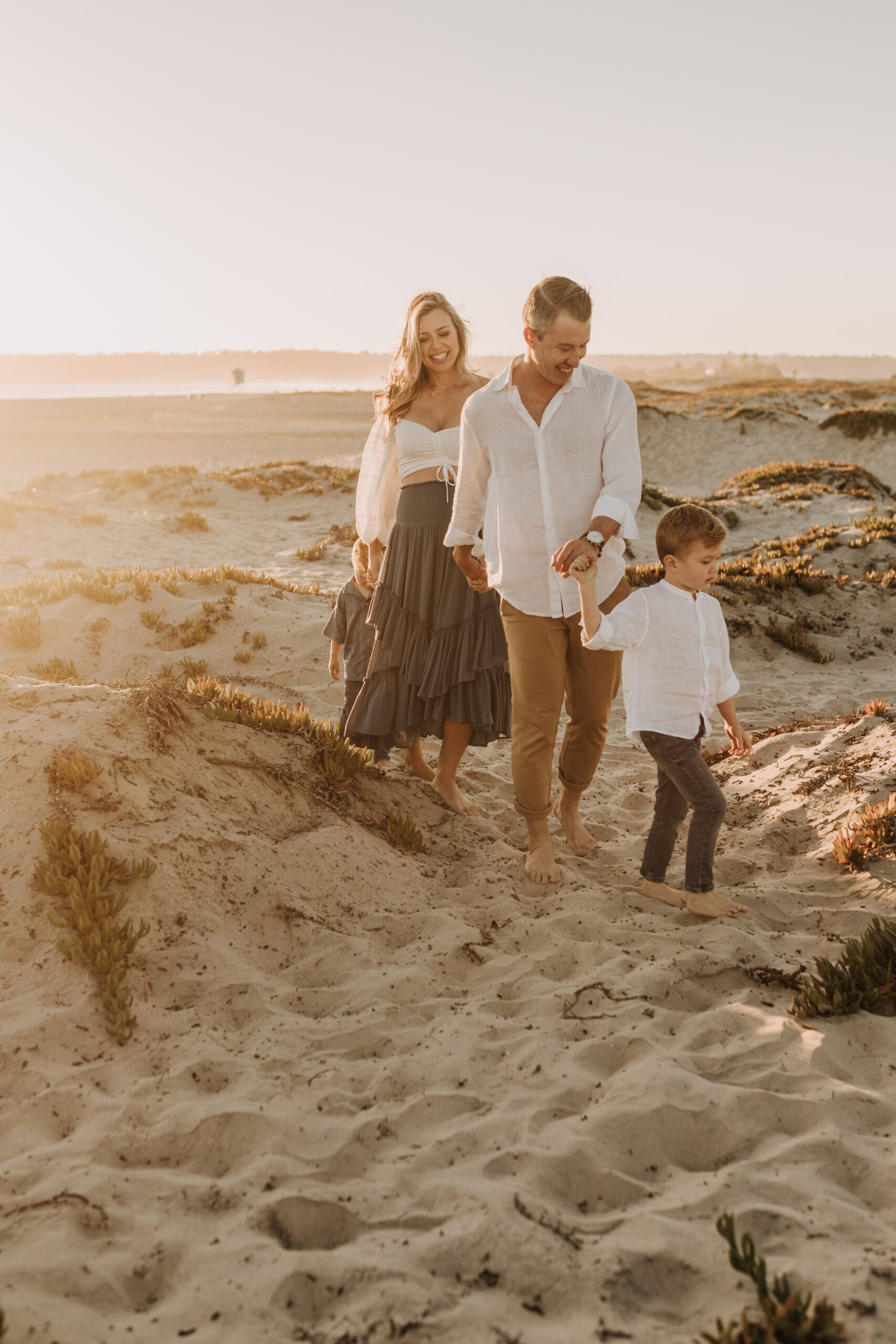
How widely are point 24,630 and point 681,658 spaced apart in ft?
21.1

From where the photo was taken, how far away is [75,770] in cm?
389

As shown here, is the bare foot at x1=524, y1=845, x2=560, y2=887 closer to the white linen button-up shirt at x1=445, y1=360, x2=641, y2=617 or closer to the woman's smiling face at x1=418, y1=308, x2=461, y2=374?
the white linen button-up shirt at x1=445, y1=360, x2=641, y2=617

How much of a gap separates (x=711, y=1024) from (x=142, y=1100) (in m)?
1.88

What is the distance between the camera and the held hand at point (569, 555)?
3.50 metres

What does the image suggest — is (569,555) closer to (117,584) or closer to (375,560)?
(375,560)

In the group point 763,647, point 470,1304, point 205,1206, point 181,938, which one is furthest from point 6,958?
point 763,647

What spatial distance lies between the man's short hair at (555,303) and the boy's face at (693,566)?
102 cm

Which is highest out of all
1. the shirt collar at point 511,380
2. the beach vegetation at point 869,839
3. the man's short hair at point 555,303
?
the man's short hair at point 555,303

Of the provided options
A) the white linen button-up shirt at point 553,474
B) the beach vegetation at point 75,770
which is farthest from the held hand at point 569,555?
the beach vegetation at point 75,770

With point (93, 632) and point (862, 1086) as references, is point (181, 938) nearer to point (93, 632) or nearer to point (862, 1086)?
point (862, 1086)

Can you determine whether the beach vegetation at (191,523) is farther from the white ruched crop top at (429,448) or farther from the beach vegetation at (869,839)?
the beach vegetation at (869,839)

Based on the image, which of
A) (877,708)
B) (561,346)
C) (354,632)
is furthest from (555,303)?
(877,708)

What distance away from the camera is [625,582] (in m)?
4.31

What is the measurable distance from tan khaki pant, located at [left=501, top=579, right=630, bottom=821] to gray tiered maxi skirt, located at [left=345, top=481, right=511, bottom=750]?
1.83 ft
